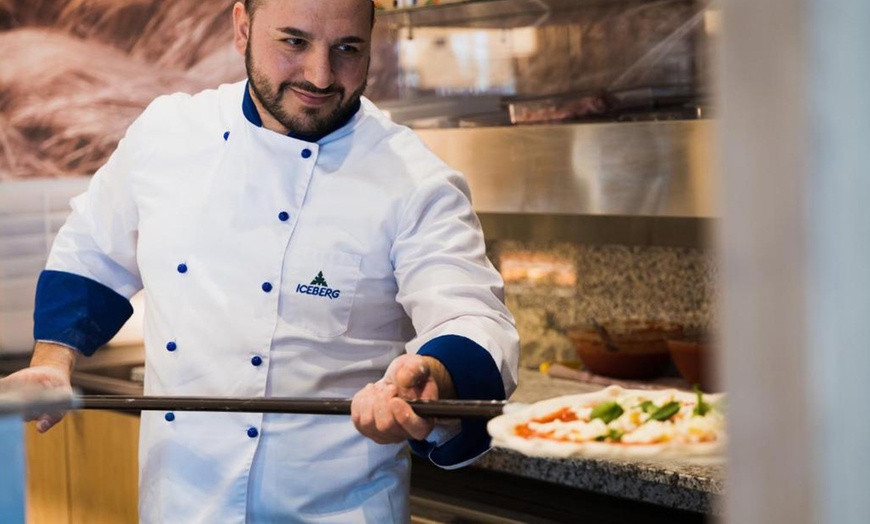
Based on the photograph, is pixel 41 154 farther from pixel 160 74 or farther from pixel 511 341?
pixel 511 341

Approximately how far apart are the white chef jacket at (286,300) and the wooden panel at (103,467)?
3.55ft

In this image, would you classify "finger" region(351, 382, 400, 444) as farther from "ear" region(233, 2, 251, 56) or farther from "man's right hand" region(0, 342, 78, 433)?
"ear" region(233, 2, 251, 56)

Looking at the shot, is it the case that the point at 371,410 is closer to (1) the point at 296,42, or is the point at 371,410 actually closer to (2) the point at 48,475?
(1) the point at 296,42

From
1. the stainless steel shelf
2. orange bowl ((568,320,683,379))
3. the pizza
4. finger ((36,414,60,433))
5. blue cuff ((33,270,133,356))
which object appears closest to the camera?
the pizza

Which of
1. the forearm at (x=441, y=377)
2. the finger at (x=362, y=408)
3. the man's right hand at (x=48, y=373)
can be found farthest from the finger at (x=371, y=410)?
the man's right hand at (x=48, y=373)

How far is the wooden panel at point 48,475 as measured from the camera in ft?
11.1

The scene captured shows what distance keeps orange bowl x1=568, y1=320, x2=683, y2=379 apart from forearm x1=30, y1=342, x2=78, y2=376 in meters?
1.41

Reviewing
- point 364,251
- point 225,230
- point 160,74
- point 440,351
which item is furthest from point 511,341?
point 160,74

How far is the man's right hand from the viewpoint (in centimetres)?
193

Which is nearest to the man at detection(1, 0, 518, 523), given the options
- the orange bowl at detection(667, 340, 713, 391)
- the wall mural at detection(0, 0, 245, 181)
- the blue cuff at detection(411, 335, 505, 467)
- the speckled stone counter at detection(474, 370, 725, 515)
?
the blue cuff at detection(411, 335, 505, 467)

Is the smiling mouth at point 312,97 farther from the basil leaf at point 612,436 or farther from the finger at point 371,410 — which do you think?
the basil leaf at point 612,436

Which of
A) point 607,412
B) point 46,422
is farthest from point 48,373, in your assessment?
point 607,412

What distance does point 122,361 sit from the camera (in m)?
3.62

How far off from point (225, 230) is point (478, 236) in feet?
1.51
